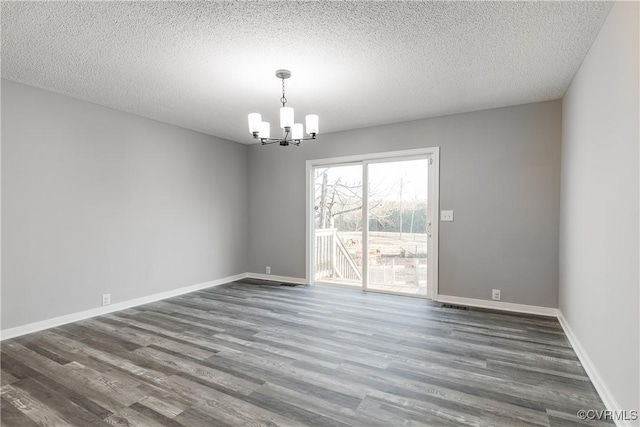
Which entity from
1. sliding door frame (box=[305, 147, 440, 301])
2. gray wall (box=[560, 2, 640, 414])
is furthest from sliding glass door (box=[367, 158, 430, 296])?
gray wall (box=[560, 2, 640, 414])

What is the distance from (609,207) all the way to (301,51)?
243 centimetres

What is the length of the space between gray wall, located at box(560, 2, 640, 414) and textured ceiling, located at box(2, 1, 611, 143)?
0.32m

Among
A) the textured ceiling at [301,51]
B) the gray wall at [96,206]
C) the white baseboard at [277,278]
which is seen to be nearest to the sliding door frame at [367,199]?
the white baseboard at [277,278]

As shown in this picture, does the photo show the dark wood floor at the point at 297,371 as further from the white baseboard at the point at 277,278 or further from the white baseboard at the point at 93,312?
the white baseboard at the point at 277,278

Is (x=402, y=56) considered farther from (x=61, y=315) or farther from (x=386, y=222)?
(x=61, y=315)

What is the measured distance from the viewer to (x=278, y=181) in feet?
18.8

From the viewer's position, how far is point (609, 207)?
6.70ft

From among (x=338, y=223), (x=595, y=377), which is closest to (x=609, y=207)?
(x=595, y=377)

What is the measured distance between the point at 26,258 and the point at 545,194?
18.5 feet

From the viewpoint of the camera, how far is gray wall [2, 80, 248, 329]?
10.5 ft

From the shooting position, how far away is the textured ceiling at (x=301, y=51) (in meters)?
2.11

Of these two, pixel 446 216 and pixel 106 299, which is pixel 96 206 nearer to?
pixel 106 299

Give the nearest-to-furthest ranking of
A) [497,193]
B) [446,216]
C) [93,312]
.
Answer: [93,312]
[497,193]
[446,216]

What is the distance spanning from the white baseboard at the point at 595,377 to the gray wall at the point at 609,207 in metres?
0.04
